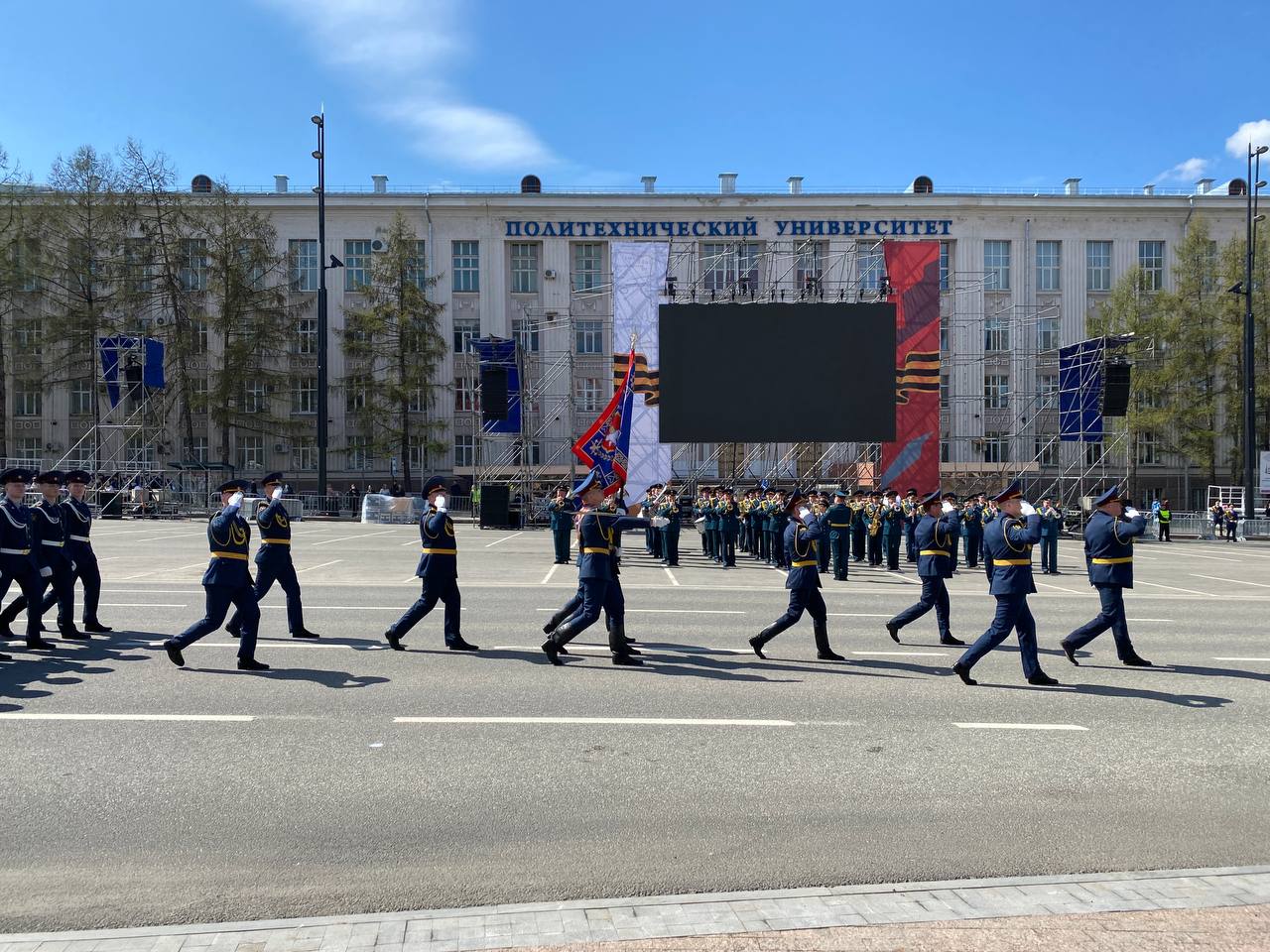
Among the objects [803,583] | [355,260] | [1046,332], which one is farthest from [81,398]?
[1046,332]

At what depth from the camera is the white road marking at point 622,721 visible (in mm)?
6938

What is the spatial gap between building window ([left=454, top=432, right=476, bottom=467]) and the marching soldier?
3305cm

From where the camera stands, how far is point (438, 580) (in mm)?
9992

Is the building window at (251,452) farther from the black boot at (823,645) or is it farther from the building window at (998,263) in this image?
the black boot at (823,645)

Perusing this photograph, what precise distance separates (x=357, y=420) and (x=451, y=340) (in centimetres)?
656

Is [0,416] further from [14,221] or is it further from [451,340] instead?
[451,340]

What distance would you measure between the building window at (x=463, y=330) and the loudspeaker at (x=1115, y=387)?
3067 centimetres

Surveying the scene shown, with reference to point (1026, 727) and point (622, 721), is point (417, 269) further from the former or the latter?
point (1026, 727)

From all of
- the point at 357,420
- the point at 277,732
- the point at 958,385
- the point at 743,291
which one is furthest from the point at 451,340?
the point at 277,732

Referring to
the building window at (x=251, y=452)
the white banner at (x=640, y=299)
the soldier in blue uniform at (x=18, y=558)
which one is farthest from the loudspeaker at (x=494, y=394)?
the building window at (x=251, y=452)

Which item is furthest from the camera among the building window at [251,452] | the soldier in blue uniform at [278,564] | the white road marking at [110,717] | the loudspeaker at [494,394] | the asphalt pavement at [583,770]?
the building window at [251,452]

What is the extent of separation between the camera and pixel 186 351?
156 feet

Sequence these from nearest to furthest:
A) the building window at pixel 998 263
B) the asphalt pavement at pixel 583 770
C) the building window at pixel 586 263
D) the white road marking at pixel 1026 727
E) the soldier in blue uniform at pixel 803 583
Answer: the asphalt pavement at pixel 583 770
the white road marking at pixel 1026 727
the soldier in blue uniform at pixel 803 583
the building window at pixel 998 263
the building window at pixel 586 263

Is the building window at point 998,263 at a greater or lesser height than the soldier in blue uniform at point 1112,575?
greater
